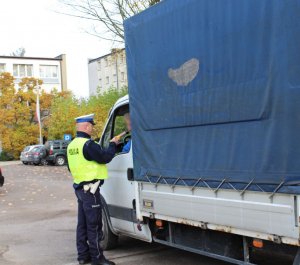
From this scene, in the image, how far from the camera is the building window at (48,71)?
7406cm

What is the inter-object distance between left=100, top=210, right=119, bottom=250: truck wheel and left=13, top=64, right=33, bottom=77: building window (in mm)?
67893

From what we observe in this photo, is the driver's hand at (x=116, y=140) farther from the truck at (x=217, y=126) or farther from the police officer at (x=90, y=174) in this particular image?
the truck at (x=217, y=126)

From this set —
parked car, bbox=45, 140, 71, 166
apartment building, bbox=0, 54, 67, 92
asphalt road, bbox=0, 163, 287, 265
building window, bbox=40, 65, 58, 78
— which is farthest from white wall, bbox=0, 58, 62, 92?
asphalt road, bbox=0, 163, 287, 265

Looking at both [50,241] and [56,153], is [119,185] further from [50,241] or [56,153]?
[56,153]

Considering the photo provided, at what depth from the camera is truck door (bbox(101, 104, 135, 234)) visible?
5927mm

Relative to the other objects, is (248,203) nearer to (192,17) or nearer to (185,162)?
(185,162)

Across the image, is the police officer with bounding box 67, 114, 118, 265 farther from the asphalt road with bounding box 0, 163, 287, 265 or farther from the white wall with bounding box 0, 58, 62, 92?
the white wall with bounding box 0, 58, 62, 92

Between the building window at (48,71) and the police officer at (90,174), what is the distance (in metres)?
70.0

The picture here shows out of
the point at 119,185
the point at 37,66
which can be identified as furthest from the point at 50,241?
the point at 37,66

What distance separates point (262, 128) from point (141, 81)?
1.85 m

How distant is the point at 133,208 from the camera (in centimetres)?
582

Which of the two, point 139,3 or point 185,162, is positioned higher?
point 139,3

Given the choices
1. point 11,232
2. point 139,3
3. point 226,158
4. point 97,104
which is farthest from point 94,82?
point 226,158

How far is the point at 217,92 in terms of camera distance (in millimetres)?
4336
